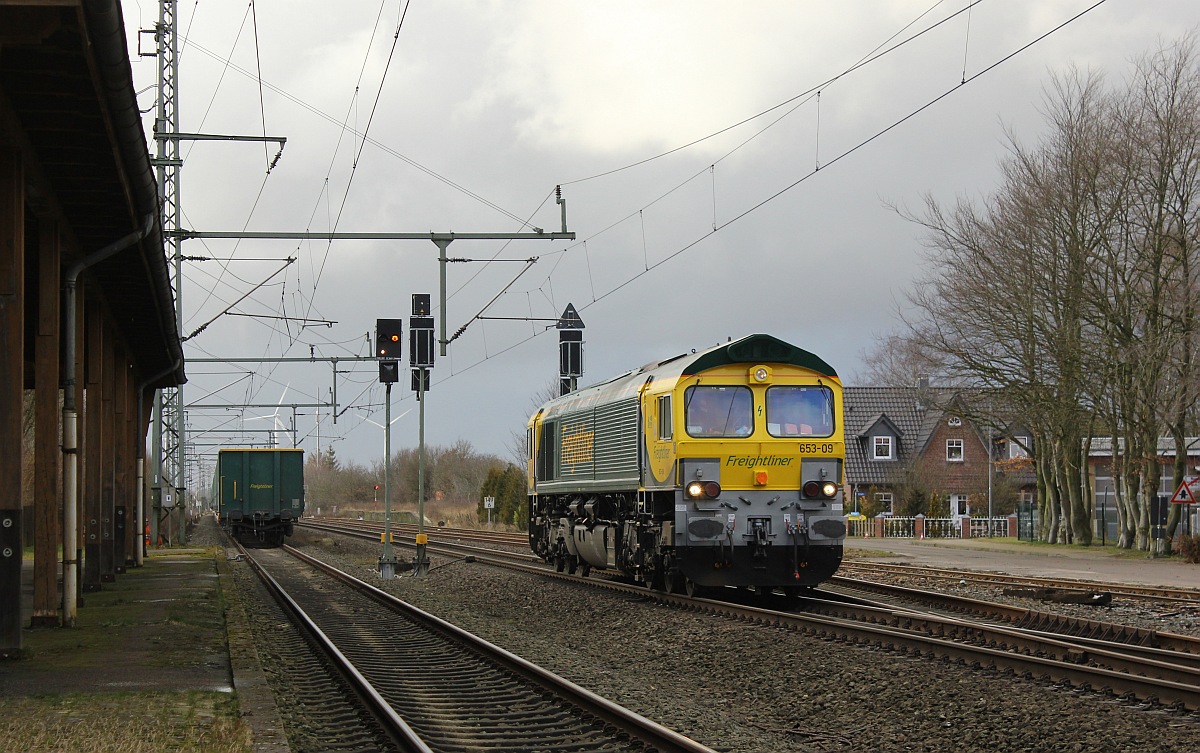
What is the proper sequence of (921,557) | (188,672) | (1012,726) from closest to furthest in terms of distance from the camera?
(1012,726)
(188,672)
(921,557)

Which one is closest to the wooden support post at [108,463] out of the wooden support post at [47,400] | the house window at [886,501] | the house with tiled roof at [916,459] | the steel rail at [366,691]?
the steel rail at [366,691]

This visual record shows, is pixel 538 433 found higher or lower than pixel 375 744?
higher

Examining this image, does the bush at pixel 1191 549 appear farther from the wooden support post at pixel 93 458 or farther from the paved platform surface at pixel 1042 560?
the wooden support post at pixel 93 458

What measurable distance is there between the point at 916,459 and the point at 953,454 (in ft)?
14.6

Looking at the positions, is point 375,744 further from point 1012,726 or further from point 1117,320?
point 1117,320

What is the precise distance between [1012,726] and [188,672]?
22.7ft

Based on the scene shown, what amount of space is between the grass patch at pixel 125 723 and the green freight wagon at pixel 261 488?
1451 inches

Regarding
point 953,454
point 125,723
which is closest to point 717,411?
point 125,723

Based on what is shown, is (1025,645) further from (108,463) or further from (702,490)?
(108,463)

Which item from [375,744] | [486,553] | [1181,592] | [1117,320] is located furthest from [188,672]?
[1117,320]

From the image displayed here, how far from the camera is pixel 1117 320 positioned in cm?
3206

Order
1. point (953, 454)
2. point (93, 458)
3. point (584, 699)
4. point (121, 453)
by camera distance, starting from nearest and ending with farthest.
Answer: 1. point (584, 699)
2. point (93, 458)
3. point (121, 453)
4. point (953, 454)

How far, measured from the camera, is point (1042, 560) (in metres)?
30.1

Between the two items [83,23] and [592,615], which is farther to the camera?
[592,615]
